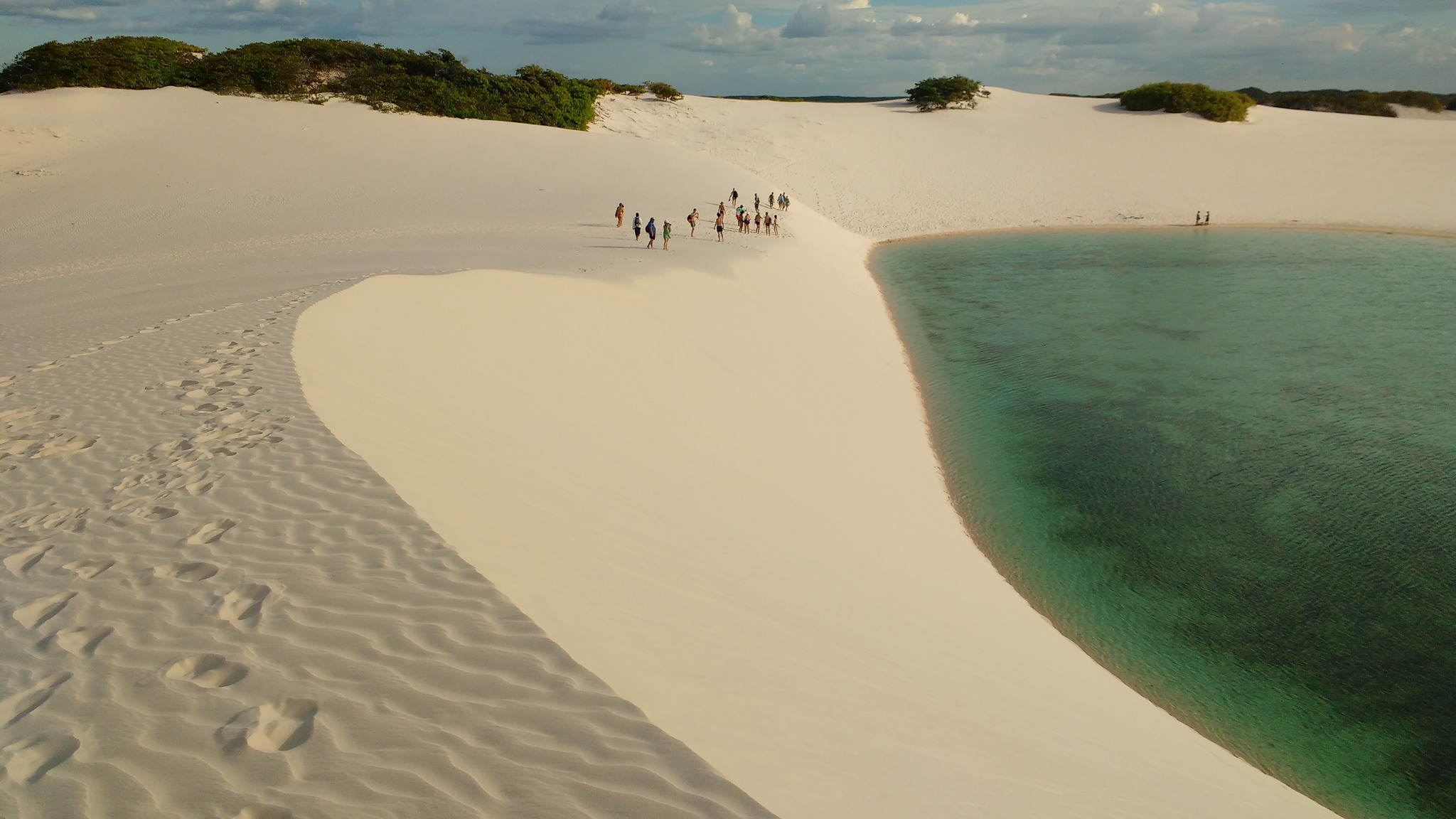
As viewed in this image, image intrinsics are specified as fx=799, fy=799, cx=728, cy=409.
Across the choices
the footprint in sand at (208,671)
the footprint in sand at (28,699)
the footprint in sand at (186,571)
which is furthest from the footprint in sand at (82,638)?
the footprint in sand at (208,671)

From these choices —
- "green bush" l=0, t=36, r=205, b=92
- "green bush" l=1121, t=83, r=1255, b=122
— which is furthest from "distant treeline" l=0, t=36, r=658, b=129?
"green bush" l=1121, t=83, r=1255, b=122

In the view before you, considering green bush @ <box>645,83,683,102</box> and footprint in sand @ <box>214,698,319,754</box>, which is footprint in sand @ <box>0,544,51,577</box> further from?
green bush @ <box>645,83,683,102</box>

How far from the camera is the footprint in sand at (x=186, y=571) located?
4.78 m

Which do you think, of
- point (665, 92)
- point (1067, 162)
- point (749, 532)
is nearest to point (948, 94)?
point (1067, 162)

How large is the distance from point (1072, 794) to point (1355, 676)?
4462 millimetres

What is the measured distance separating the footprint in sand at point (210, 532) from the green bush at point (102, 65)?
40.6 meters

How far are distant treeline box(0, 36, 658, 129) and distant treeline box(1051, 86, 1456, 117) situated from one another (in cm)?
4012

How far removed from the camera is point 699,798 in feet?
10.6

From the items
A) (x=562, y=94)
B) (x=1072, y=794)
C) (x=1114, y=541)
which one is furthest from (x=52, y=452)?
(x=562, y=94)

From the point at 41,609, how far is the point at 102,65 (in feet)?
136

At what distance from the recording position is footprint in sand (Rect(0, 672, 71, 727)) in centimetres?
366

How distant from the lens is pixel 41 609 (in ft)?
15.0

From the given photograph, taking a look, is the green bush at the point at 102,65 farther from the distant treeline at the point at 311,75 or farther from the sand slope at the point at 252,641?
the sand slope at the point at 252,641

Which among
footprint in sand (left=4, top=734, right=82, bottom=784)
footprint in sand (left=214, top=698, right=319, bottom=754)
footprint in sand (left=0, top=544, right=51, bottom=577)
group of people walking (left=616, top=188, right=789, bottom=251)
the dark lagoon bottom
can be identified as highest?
group of people walking (left=616, top=188, right=789, bottom=251)
